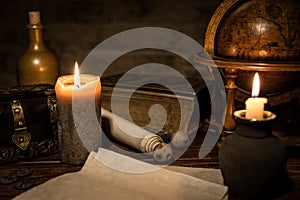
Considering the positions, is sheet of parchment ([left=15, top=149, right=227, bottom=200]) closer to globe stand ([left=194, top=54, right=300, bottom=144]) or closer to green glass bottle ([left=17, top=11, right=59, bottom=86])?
globe stand ([left=194, top=54, right=300, bottom=144])

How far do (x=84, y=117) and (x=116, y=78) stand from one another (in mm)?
464

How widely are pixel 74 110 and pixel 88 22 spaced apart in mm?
844

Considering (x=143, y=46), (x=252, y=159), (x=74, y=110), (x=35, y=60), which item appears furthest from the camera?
(x=143, y=46)

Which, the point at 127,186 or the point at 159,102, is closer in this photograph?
the point at 127,186

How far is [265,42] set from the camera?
3.62 ft

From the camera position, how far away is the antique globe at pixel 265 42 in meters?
1.10

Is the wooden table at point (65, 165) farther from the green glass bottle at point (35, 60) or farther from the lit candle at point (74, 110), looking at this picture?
the green glass bottle at point (35, 60)

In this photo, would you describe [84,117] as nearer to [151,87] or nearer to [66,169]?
[66,169]

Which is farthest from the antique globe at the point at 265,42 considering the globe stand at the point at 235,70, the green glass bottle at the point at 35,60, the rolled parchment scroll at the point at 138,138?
the green glass bottle at the point at 35,60

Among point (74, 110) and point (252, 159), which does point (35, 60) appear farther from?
point (252, 159)

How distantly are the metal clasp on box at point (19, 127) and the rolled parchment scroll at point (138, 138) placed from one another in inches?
10.0

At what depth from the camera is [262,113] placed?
2.83 feet

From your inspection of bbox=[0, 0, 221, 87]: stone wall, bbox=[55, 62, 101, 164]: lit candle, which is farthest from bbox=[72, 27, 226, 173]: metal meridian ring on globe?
bbox=[55, 62, 101, 164]: lit candle

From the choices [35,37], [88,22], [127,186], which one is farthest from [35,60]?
[127,186]
